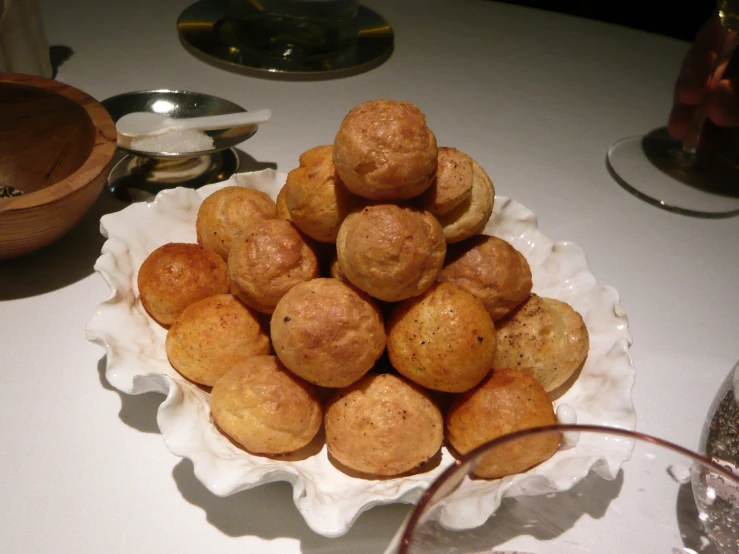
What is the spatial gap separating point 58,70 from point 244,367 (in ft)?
3.77

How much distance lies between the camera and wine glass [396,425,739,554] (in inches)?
17.6

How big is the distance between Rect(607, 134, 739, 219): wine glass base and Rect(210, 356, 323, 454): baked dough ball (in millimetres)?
965

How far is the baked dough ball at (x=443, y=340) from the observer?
2.29 feet

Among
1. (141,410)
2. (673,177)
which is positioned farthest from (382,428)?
(673,177)

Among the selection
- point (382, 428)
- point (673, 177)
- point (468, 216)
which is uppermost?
point (468, 216)

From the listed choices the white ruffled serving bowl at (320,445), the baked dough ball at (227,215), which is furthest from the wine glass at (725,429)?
the baked dough ball at (227,215)

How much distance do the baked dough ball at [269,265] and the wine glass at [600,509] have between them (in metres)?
0.35

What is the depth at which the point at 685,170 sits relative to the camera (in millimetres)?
1473

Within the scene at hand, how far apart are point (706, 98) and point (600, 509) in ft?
3.73

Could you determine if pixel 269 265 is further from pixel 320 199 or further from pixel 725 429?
pixel 725 429

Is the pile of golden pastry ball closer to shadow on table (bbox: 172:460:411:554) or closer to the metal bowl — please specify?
shadow on table (bbox: 172:460:411:554)

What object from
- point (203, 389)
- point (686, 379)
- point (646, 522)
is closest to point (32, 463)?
point (203, 389)

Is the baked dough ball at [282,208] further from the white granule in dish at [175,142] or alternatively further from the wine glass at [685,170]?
the wine glass at [685,170]

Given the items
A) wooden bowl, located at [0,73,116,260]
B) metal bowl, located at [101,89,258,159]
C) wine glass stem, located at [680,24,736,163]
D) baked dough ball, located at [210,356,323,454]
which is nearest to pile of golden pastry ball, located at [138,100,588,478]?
baked dough ball, located at [210,356,323,454]
